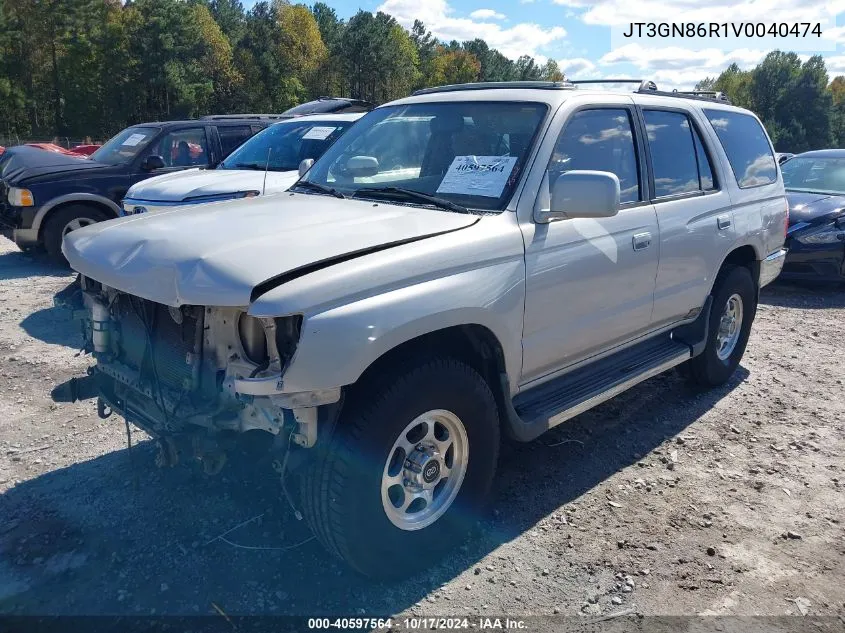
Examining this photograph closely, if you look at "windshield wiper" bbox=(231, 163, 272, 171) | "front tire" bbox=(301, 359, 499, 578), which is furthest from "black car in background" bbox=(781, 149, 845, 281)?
"front tire" bbox=(301, 359, 499, 578)

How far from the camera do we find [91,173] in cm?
888

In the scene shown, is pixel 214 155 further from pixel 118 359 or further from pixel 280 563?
pixel 280 563

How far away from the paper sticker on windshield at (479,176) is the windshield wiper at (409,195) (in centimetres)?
10

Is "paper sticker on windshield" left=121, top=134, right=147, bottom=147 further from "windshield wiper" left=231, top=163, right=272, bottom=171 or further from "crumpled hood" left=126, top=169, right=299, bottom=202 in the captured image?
"windshield wiper" left=231, top=163, right=272, bottom=171

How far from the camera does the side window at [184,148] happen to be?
30.8 feet

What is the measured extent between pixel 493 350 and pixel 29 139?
57.5m

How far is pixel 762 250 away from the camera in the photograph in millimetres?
5312

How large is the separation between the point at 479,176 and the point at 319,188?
3.42 feet

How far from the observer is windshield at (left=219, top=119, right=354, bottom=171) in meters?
8.03

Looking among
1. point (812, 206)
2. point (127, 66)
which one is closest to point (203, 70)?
point (127, 66)

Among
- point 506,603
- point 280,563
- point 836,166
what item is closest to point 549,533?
point 506,603

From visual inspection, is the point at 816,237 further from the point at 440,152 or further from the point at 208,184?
the point at 208,184

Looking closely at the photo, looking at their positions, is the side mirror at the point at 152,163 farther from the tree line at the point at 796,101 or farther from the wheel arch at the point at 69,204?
the tree line at the point at 796,101

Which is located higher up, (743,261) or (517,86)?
(517,86)
